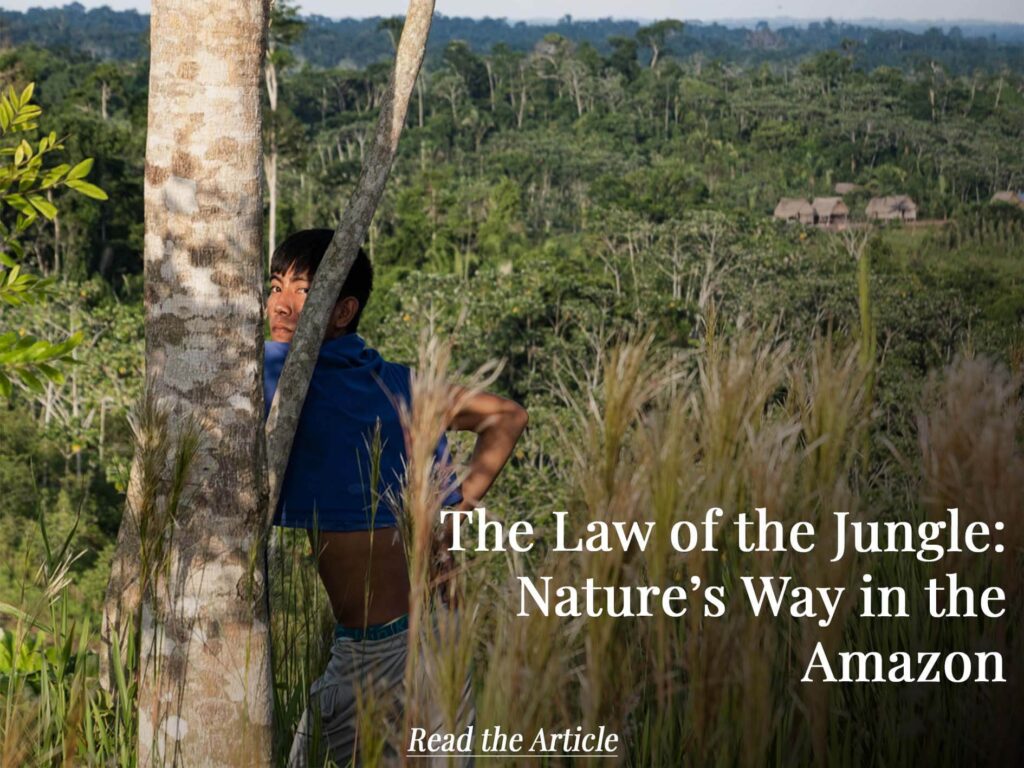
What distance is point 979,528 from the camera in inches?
54.6

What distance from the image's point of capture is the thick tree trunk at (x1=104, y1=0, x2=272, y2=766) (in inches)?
61.8

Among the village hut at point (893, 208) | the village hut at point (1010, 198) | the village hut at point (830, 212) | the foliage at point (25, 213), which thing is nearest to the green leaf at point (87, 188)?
the foliage at point (25, 213)

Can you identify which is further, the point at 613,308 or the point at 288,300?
the point at 613,308

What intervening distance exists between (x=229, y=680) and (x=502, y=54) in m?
83.7

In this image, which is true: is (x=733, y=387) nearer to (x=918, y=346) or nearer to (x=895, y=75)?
(x=918, y=346)

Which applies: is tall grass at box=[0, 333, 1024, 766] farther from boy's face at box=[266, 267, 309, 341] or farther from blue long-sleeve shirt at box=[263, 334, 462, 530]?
boy's face at box=[266, 267, 309, 341]

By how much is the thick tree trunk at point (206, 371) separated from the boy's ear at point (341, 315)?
295 mm

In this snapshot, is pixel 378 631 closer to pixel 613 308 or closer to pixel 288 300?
pixel 288 300

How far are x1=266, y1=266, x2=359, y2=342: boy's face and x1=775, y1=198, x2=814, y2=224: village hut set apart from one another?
44.5 meters

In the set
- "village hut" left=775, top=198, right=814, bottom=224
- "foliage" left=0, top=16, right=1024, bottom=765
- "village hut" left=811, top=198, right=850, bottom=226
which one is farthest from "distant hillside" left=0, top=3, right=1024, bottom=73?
"village hut" left=811, top=198, right=850, bottom=226

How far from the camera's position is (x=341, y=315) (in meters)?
1.91

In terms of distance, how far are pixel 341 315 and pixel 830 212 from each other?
4766 cm

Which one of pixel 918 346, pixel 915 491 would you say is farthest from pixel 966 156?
pixel 915 491

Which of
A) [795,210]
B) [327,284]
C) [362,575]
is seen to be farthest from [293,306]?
[795,210]
